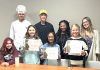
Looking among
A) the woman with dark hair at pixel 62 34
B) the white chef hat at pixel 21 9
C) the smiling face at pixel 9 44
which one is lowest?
the smiling face at pixel 9 44

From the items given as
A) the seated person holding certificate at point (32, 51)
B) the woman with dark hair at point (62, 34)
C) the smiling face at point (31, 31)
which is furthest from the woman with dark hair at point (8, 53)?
the woman with dark hair at point (62, 34)

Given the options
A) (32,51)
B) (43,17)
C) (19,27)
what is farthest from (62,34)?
(19,27)

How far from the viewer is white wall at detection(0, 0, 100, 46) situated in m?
4.71

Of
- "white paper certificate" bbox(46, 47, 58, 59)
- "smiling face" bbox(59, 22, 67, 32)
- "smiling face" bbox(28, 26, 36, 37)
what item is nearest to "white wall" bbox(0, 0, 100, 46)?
"smiling face" bbox(59, 22, 67, 32)

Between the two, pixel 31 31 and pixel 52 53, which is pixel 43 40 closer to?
pixel 31 31

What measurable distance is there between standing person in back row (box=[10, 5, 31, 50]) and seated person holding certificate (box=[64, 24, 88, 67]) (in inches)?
43.2

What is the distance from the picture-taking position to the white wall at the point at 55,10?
471 centimetres

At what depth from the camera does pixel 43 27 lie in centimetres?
455

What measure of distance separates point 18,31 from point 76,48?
1431 mm

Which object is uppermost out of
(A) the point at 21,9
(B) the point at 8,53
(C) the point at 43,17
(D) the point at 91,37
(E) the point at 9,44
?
(A) the point at 21,9

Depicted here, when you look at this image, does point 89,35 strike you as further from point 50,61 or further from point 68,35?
point 50,61

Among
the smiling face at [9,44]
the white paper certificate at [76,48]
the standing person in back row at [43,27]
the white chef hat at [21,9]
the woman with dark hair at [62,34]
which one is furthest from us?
the white chef hat at [21,9]

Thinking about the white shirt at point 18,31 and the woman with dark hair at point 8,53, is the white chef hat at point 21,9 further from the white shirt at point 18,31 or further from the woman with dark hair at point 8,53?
the woman with dark hair at point 8,53

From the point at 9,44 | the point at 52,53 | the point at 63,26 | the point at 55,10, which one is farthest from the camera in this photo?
the point at 55,10
